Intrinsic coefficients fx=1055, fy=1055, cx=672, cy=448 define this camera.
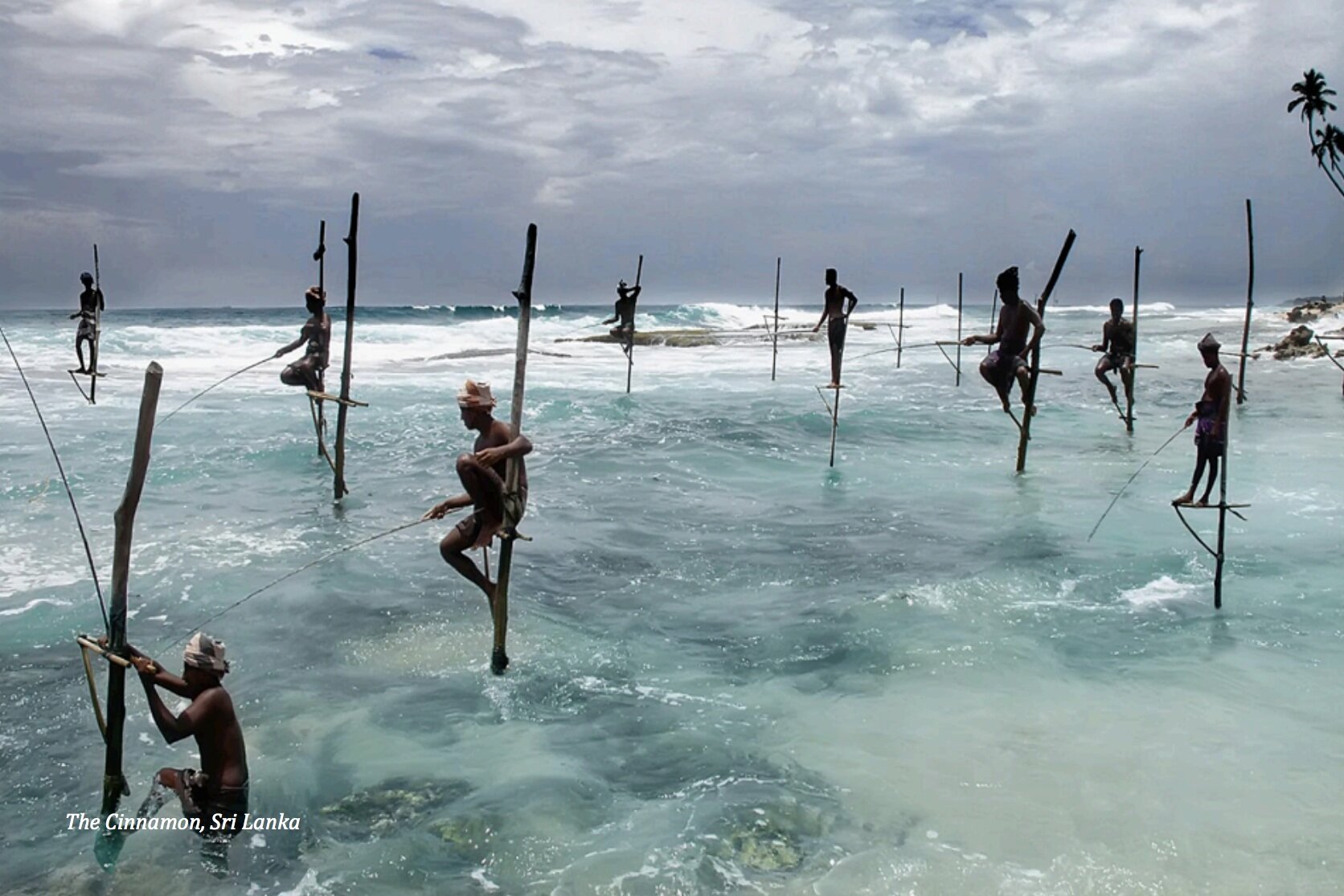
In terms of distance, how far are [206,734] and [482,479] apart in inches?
106

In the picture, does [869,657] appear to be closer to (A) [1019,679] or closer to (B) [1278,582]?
(A) [1019,679]

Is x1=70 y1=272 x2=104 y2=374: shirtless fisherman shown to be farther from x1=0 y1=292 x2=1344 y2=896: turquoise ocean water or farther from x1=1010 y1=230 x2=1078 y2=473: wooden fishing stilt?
x1=1010 y1=230 x2=1078 y2=473: wooden fishing stilt

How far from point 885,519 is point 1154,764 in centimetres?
725

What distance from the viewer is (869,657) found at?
29.5 ft

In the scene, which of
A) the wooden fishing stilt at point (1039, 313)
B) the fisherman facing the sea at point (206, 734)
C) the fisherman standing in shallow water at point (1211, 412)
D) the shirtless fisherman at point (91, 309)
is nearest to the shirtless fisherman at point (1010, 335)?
the wooden fishing stilt at point (1039, 313)

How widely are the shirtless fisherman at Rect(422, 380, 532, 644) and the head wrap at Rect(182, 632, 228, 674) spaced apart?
194 centimetres

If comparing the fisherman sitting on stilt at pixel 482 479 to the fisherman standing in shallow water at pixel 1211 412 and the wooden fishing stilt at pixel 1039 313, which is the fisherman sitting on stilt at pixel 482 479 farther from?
the wooden fishing stilt at pixel 1039 313

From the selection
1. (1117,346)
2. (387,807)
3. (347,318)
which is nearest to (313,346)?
(347,318)

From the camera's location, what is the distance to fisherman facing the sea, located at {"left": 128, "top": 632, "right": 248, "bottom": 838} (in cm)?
528

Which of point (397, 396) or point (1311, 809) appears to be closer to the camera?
point (1311, 809)

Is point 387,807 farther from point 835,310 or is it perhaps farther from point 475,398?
point 835,310

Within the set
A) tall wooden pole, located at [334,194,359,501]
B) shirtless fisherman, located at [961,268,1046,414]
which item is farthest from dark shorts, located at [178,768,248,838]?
shirtless fisherman, located at [961,268,1046,414]

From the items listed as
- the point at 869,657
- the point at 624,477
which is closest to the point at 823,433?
the point at 624,477

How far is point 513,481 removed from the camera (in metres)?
7.51
